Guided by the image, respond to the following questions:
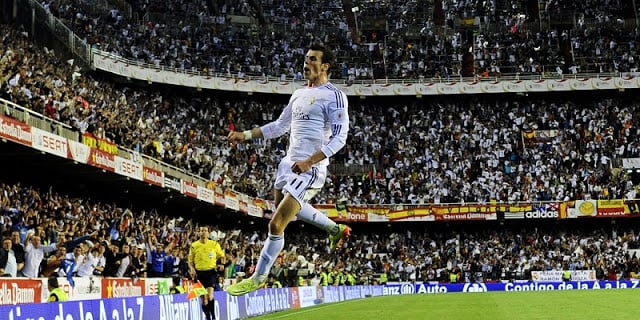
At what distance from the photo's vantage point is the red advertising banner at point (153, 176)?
3709cm

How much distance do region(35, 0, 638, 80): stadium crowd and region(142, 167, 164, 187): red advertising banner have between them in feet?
63.6

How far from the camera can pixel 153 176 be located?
38.1 meters

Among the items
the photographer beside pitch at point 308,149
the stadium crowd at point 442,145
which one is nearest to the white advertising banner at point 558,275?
the stadium crowd at point 442,145

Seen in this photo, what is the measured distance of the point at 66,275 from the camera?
19.7 m

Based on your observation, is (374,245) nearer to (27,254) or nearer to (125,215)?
(125,215)

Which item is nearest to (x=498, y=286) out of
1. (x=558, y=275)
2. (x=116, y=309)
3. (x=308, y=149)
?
(x=558, y=275)

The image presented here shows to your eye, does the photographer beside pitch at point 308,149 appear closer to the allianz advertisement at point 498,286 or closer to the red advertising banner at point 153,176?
the red advertising banner at point 153,176

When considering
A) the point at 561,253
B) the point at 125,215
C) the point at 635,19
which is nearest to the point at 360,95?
the point at 561,253

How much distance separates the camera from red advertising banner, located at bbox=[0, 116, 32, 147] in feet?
83.4

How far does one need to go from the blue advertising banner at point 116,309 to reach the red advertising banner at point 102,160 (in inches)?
552

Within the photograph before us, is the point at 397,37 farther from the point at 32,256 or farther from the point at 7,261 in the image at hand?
the point at 7,261

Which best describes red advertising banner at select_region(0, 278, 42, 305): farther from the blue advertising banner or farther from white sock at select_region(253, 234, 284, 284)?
white sock at select_region(253, 234, 284, 284)

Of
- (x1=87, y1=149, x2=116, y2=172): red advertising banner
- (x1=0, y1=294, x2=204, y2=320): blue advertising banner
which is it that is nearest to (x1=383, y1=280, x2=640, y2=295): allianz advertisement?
(x1=87, y1=149, x2=116, y2=172): red advertising banner

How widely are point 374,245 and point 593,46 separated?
2154 centimetres
